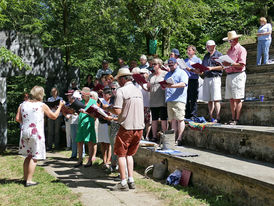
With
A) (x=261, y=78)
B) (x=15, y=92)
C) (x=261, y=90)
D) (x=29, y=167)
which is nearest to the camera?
(x=29, y=167)

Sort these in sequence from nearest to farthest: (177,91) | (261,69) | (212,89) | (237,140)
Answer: (237,140) < (177,91) < (212,89) < (261,69)

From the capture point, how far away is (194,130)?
701 cm

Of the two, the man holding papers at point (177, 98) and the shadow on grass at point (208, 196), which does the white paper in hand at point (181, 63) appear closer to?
the man holding papers at point (177, 98)

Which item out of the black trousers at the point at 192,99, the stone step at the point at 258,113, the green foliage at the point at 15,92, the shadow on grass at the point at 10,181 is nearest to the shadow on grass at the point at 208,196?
the stone step at the point at 258,113

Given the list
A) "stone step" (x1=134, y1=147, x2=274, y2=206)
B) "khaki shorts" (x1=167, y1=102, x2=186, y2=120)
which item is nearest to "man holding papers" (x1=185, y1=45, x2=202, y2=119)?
"khaki shorts" (x1=167, y1=102, x2=186, y2=120)

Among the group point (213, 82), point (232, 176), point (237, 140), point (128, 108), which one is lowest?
point (232, 176)

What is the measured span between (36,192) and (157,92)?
11.5ft

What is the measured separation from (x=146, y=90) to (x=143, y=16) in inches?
189

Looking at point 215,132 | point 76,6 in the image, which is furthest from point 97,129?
point 76,6

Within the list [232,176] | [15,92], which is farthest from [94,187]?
[15,92]

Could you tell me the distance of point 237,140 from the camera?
579cm

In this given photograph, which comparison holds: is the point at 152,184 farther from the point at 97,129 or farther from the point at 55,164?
the point at 55,164

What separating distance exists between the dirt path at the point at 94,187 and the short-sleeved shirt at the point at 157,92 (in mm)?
1755

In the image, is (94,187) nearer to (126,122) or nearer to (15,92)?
(126,122)
